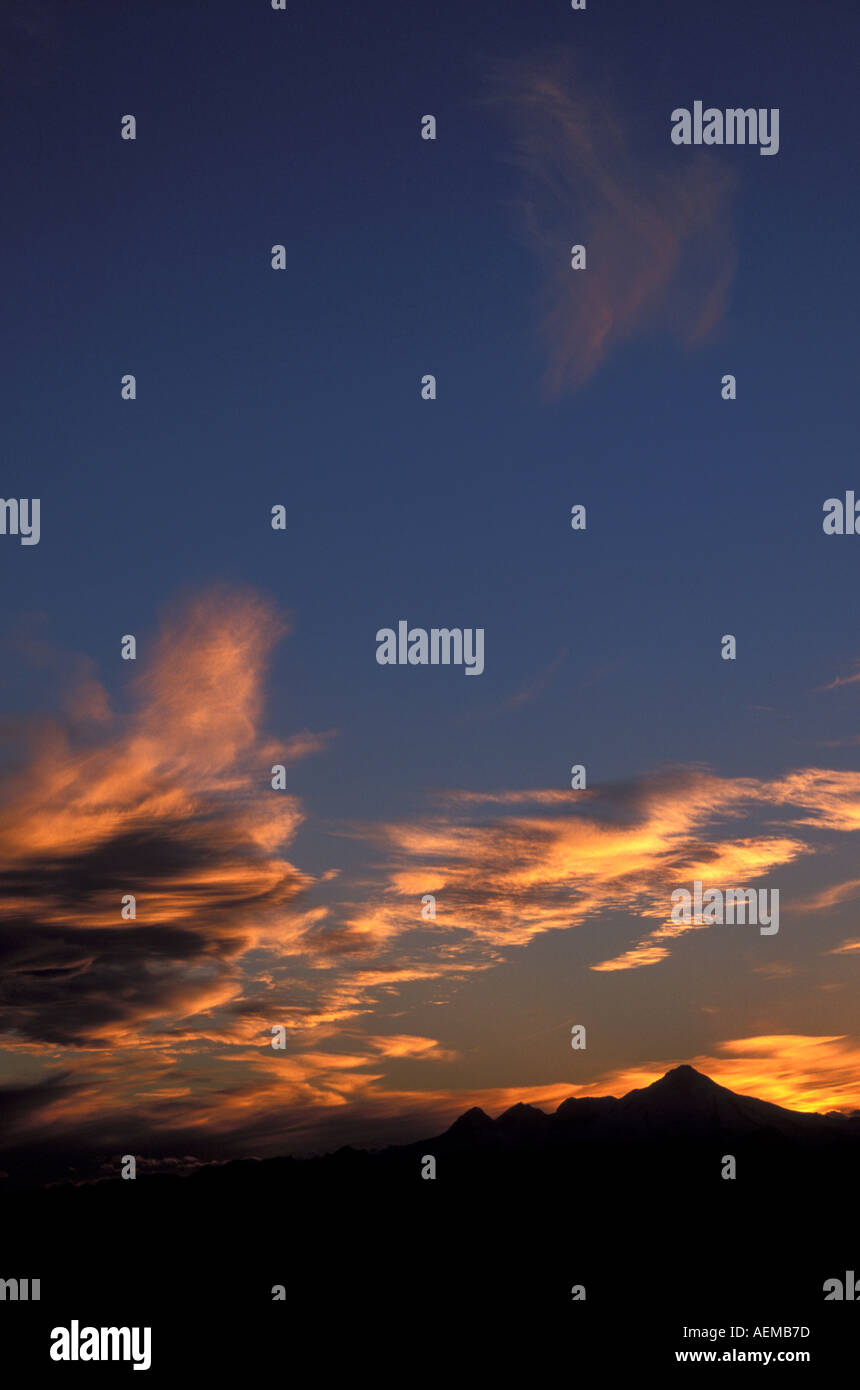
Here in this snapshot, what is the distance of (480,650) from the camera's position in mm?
49438

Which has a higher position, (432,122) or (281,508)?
(432,122)

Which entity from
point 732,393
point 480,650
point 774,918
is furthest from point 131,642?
point 774,918

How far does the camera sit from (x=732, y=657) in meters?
47.3

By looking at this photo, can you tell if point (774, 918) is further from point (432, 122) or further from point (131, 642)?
point (432, 122)

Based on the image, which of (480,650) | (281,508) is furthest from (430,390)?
(480,650)

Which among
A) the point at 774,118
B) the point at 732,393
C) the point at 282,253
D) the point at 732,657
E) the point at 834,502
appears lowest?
the point at 732,657

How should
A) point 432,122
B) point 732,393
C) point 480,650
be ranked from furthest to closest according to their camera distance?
1. point 480,650
2. point 732,393
3. point 432,122

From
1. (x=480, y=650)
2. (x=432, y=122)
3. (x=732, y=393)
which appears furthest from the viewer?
(x=480, y=650)

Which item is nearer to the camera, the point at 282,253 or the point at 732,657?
the point at 282,253

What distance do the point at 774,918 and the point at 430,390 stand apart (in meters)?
27.9

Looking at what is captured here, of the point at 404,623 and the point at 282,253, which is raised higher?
the point at 282,253

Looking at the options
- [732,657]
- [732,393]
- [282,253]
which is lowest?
[732,657]

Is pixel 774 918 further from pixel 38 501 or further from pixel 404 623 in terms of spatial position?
pixel 38 501

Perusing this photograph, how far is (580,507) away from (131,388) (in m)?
17.7
